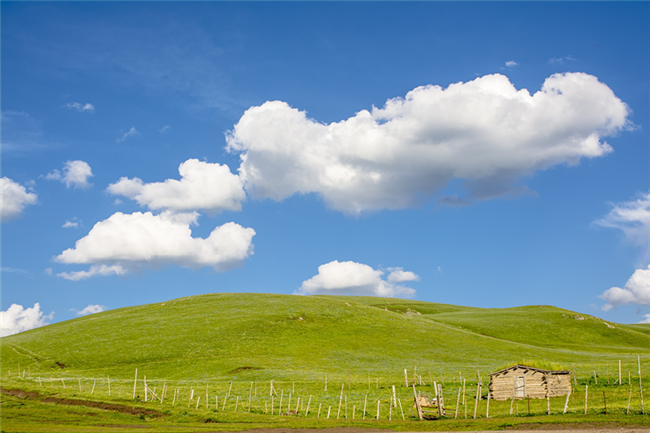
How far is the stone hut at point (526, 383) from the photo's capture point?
45.2m

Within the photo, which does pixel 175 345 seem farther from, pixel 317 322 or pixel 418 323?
pixel 418 323

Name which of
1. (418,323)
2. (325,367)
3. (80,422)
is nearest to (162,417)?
(80,422)

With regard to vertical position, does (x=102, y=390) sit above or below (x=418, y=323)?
below

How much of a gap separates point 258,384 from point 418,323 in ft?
186

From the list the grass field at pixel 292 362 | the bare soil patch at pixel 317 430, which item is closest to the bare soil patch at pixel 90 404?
the grass field at pixel 292 362

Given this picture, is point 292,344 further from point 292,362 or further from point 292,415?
point 292,415

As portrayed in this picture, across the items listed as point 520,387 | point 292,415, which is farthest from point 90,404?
point 520,387

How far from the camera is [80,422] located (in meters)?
31.4

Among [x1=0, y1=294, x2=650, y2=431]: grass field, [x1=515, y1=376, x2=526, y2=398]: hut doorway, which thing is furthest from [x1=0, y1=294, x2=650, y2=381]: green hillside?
[x1=515, y1=376, x2=526, y2=398]: hut doorway

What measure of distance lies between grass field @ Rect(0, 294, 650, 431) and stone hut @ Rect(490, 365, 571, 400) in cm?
185

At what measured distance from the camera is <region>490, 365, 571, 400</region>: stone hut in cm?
4516

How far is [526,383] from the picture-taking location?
4541 cm

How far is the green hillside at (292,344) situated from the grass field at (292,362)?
0.32 meters

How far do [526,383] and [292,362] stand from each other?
37.4 metres
